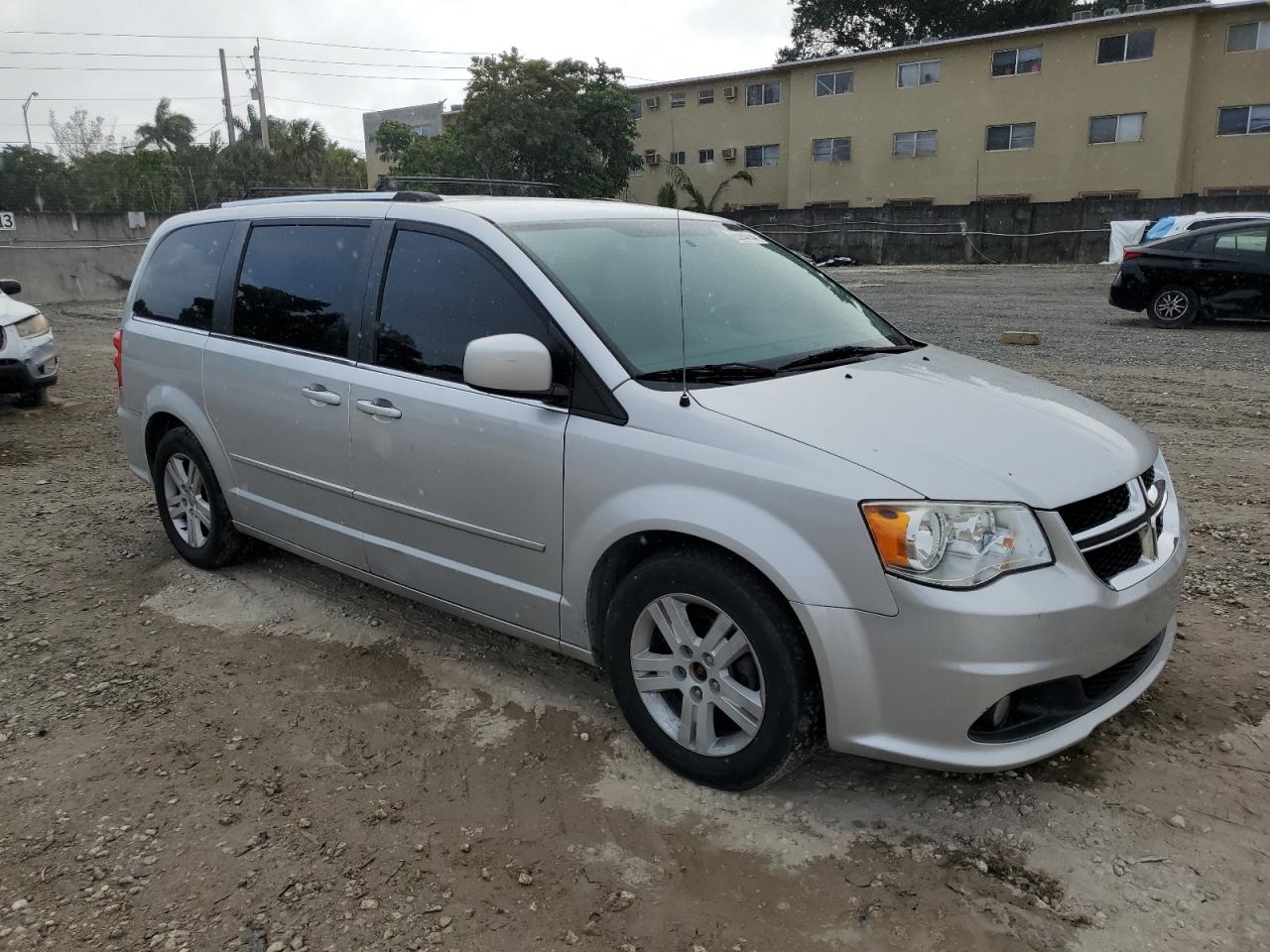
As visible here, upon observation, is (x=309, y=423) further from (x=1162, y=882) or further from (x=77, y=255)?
(x=77, y=255)

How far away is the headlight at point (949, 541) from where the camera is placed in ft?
8.44

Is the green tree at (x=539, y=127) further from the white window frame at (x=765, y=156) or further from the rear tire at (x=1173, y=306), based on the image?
the rear tire at (x=1173, y=306)

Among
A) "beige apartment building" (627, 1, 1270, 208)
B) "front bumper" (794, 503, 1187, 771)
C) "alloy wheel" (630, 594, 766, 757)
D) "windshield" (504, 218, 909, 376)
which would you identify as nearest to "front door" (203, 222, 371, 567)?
"windshield" (504, 218, 909, 376)

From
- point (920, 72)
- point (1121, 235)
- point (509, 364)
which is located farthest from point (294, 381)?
point (920, 72)

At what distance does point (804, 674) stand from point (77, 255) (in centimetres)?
2572

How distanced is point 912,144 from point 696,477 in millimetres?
40032

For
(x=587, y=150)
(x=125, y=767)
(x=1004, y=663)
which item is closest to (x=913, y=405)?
(x=1004, y=663)

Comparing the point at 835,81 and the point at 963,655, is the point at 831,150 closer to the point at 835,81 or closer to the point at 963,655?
the point at 835,81

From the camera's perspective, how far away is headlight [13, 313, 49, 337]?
30.6 feet

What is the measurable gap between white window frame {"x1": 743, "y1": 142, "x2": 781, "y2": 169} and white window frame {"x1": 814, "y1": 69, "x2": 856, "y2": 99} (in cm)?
315

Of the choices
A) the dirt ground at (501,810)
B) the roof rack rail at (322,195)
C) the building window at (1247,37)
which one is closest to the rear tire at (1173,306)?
the dirt ground at (501,810)

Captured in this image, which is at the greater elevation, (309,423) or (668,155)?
(668,155)

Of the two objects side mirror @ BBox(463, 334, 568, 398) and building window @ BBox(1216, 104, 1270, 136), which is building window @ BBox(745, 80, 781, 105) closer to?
building window @ BBox(1216, 104, 1270, 136)

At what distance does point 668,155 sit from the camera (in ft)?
153
